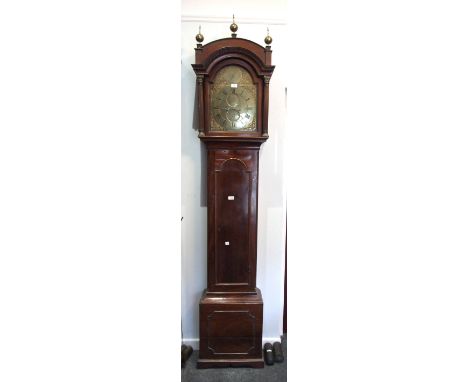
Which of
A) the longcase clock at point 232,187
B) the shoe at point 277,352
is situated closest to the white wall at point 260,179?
the shoe at point 277,352

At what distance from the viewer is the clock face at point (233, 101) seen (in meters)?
1.70

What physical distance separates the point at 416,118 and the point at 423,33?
114mm

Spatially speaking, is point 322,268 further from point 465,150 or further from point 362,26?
point 362,26

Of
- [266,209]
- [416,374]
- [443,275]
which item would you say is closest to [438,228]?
[443,275]

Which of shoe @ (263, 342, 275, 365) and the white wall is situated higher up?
the white wall

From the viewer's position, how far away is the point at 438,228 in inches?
14.9

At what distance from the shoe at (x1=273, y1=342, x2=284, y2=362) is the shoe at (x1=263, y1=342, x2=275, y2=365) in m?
0.03

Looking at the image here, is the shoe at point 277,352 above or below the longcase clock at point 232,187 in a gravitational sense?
below

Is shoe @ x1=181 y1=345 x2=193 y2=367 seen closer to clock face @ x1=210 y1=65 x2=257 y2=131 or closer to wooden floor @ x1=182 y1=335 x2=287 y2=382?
wooden floor @ x1=182 y1=335 x2=287 y2=382

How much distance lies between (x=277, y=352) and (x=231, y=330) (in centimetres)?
42

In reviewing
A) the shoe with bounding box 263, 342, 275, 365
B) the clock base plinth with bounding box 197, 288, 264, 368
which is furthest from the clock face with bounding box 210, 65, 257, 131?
the shoe with bounding box 263, 342, 275, 365

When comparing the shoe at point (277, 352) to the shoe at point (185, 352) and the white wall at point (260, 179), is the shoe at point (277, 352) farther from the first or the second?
the shoe at point (185, 352)

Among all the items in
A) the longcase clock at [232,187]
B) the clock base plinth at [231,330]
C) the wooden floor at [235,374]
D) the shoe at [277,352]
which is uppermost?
the longcase clock at [232,187]

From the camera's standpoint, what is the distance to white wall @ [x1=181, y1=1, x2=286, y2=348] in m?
1.88
